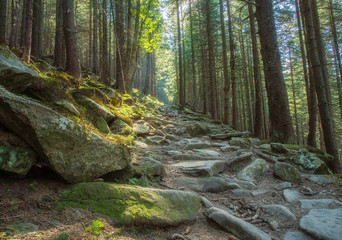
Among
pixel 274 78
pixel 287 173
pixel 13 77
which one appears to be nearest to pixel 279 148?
pixel 287 173

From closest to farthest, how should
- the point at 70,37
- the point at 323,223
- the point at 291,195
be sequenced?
the point at 323,223 < the point at 291,195 < the point at 70,37

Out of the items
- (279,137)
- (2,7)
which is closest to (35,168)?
(279,137)

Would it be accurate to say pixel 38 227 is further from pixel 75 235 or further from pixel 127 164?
pixel 127 164

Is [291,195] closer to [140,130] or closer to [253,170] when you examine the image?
[253,170]

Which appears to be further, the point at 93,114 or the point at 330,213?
the point at 93,114

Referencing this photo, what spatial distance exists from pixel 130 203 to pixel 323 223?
Answer: 7.49ft

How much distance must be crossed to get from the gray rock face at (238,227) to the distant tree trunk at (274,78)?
4.36 meters

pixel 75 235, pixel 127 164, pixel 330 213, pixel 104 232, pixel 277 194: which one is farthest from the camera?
pixel 277 194

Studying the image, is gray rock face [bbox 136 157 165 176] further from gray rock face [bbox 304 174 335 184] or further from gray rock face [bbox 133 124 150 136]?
gray rock face [bbox 304 174 335 184]

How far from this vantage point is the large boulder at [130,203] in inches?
78.8

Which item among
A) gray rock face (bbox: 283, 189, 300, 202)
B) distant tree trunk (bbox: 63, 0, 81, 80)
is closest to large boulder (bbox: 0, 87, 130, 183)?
gray rock face (bbox: 283, 189, 300, 202)

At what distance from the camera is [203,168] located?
3.76m

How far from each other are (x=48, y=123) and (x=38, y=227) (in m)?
1.07

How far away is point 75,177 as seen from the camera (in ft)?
7.38
